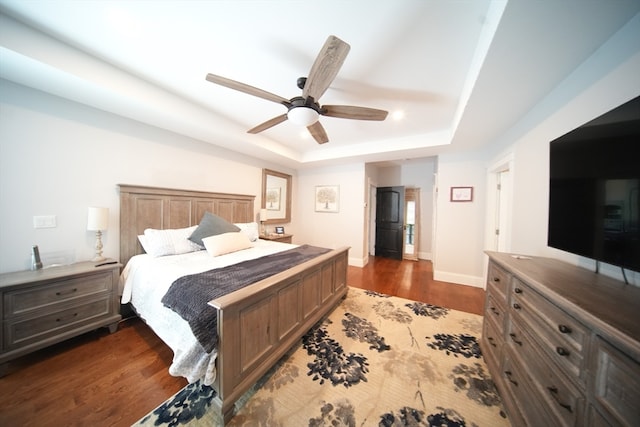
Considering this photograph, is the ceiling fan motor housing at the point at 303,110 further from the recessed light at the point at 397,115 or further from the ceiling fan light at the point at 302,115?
the recessed light at the point at 397,115

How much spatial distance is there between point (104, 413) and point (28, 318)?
113 cm

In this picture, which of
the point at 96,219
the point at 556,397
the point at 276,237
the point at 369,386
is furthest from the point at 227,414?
the point at 276,237

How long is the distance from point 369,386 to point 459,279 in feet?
Answer: 9.91

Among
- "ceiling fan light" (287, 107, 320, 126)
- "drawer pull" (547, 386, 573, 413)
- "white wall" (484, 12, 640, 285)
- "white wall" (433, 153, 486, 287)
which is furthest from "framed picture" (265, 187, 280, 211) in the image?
"drawer pull" (547, 386, 573, 413)

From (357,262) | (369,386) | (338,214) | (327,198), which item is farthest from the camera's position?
(327,198)

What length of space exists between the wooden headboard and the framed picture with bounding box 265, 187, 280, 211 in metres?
0.99

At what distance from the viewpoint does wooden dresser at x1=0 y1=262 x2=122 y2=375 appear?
1545mm

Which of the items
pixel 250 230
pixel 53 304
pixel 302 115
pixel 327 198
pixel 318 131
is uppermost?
pixel 318 131

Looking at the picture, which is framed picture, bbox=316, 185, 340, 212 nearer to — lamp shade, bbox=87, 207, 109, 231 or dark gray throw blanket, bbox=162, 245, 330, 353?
dark gray throw blanket, bbox=162, 245, 330, 353

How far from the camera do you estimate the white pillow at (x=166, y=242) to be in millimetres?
2379

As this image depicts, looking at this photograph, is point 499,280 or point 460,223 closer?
point 499,280

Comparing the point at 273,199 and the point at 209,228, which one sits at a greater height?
the point at 273,199

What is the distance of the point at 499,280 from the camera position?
5.04 ft

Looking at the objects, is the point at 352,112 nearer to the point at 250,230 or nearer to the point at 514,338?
the point at 514,338
